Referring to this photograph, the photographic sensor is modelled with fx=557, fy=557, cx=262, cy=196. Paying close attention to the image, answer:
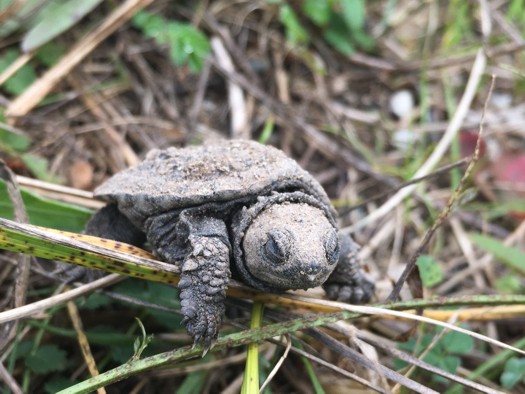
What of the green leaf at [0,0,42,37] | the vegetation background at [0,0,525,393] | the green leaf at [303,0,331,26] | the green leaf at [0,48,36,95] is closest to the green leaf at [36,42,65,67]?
the vegetation background at [0,0,525,393]

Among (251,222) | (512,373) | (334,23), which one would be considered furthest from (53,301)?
(334,23)

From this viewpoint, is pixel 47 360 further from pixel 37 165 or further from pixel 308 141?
pixel 308 141

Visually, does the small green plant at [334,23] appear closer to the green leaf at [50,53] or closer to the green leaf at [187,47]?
the green leaf at [187,47]

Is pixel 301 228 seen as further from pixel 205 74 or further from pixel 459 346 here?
pixel 205 74

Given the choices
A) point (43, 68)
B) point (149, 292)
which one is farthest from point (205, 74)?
point (149, 292)

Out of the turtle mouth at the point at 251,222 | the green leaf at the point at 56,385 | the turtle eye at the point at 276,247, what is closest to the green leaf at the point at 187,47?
the turtle mouth at the point at 251,222
